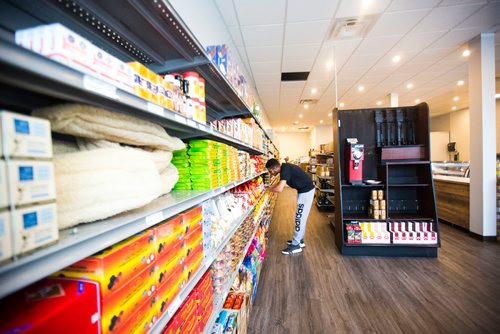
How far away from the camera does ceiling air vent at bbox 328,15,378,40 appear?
3.20m

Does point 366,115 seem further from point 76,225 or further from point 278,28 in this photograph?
point 76,225

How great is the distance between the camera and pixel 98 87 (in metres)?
0.50

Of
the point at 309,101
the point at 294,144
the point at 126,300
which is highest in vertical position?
the point at 309,101

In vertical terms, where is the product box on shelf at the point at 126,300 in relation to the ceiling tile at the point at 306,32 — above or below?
below

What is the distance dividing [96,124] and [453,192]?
20.6 ft

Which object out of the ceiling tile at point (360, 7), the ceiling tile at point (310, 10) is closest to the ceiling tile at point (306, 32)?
the ceiling tile at point (310, 10)

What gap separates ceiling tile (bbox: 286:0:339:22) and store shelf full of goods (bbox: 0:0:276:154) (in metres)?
2.23

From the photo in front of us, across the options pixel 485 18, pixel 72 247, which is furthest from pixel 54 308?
pixel 485 18

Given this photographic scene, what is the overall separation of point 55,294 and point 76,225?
0.16 metres

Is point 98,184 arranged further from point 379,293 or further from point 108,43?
point 379,293

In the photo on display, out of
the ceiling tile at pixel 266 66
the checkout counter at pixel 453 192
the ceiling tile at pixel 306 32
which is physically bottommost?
the checkout counter at pixel 453 192

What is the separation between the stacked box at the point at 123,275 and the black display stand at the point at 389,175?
3.28 metres

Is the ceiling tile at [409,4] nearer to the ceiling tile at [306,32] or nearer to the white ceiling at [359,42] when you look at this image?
the white ceiling at [359,42]

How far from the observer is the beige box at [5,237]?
0.34 metres
